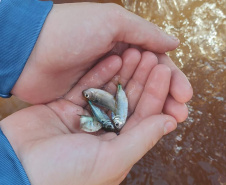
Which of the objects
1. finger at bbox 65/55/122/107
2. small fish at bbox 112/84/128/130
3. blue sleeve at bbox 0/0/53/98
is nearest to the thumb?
small fish at bbox 112/84/128/130

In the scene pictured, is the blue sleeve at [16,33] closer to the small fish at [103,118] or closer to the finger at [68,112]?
the finger at [68,112]

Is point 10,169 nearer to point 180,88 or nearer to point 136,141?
point 136,141

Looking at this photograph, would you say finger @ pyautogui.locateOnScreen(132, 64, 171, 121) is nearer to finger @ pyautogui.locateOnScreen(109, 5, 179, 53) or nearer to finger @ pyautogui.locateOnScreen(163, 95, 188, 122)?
finger @ pyautogui.locateOnScreen(163, 95, 188, 122)

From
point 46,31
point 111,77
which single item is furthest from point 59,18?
point 111,77

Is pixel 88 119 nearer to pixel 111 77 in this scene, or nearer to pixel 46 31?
pixel 111 77

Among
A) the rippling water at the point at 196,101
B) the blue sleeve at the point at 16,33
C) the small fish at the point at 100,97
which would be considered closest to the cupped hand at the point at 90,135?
the small fish at the point at 100,97

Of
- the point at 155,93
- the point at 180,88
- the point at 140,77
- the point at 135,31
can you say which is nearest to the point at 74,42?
the point at 135,31
